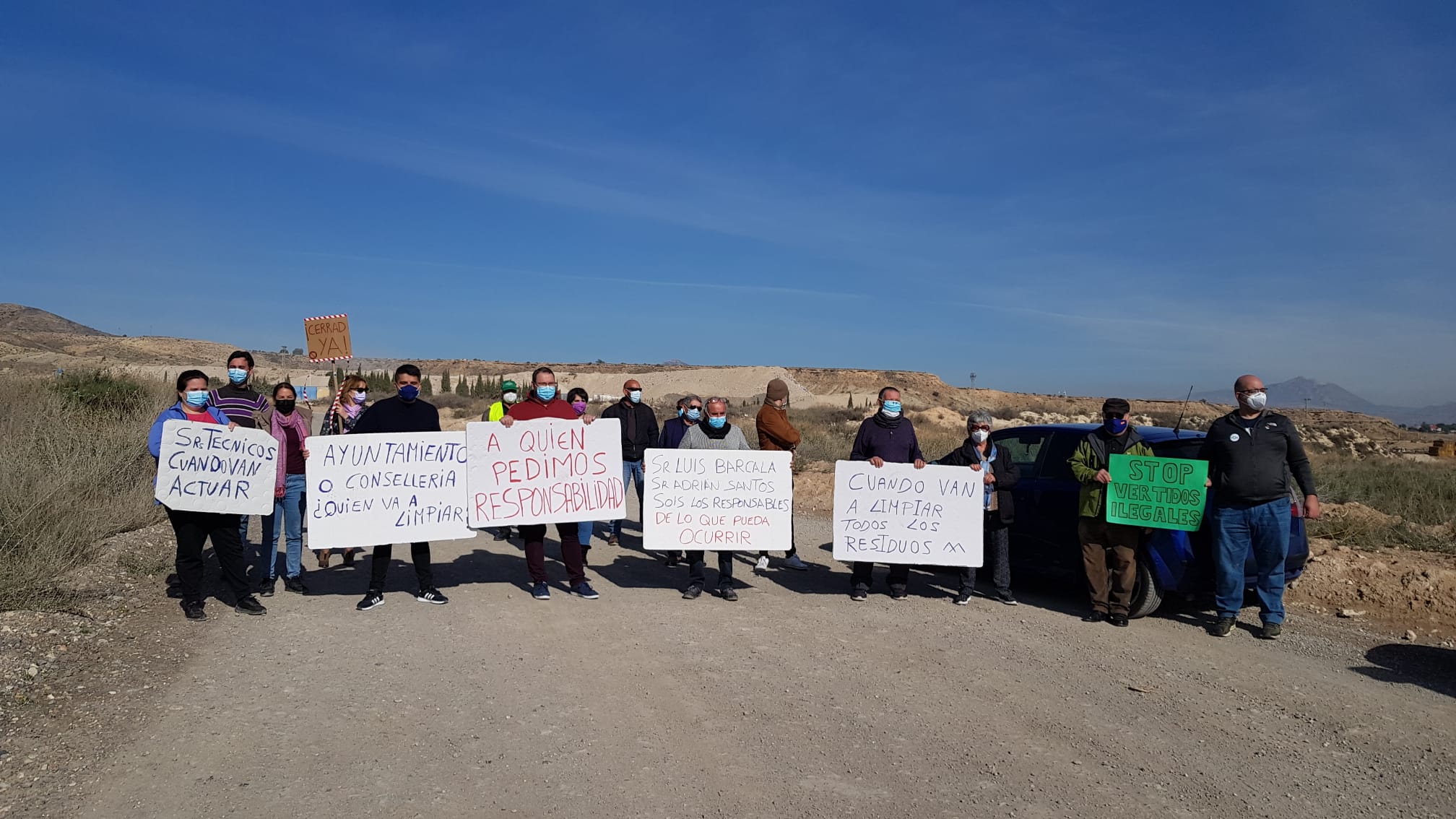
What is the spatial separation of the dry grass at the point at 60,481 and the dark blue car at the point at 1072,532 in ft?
27.5

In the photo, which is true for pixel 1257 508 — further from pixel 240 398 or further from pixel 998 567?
pixel 240 398

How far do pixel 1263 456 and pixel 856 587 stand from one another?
12.0ft

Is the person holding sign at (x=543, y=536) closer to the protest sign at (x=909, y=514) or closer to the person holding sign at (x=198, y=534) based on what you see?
the person holding sign at (x=198, y=534)

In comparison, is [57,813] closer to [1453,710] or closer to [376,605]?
[376,605]

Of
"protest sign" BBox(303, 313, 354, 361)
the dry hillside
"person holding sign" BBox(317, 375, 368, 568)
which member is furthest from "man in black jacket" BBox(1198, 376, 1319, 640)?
the dry hillside

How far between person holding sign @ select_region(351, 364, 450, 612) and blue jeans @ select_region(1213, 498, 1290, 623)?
6635mm

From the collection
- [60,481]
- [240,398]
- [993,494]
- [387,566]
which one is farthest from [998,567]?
Result: [60,481]

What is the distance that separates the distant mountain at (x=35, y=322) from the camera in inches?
5252

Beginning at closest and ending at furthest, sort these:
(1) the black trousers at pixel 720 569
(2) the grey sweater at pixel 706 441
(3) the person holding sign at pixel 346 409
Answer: (1) the black trousers at pixel 720 569
(2) the grey sweater at pixel 706 441
(3) the person holding sign at pixel 346 409

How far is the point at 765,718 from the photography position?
5.38 meters

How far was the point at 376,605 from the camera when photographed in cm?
794

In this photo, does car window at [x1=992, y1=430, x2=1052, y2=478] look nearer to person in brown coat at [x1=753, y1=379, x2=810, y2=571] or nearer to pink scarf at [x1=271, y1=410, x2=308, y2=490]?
person in brown coat at [x1=753, y1=379, x2=810, y2=571]

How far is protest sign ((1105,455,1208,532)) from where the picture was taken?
7609 mm

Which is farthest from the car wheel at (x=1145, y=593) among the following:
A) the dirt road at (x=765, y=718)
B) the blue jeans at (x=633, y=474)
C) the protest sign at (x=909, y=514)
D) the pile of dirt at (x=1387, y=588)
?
the blue jeans at (x=633, y=474)
